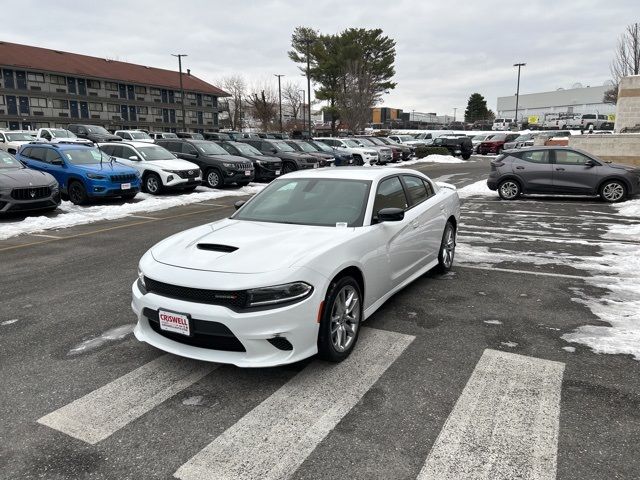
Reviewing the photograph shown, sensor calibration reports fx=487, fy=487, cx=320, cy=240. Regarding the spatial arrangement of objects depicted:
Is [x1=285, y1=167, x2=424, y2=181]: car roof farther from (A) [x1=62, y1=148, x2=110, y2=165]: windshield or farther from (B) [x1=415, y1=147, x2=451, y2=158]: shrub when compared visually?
(B) [x1=415, y1=147, x2=451, y2=158]: shrub

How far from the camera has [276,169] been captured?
19953mm

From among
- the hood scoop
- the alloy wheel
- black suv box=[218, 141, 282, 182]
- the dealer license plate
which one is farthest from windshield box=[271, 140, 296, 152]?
the dealer license plate

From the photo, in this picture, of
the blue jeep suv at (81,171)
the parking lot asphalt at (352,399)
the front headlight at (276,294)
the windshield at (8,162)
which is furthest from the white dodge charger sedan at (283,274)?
the windshield at (8,162)

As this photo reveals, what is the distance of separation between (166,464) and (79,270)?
17.0ft

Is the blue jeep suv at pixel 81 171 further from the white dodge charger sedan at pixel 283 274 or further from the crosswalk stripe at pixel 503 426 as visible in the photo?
the crosswalk stripe at pixel 503 426

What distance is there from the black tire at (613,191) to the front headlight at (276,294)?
13.0m

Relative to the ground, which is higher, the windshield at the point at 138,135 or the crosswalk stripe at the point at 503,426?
the windshield at the point at 138,135

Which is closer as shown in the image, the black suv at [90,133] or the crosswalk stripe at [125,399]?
the crosswalk stripe at [125,399]

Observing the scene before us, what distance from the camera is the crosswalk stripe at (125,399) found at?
319 cm

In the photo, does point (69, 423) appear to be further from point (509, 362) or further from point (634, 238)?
point (634, 238)

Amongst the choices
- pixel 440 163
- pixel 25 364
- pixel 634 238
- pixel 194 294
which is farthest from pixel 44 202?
pixel 440 163

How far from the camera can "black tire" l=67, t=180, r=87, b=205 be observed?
13492mm

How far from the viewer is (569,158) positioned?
13.8m

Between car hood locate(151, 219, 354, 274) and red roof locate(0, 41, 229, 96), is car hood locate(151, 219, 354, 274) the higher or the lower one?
the lower one
